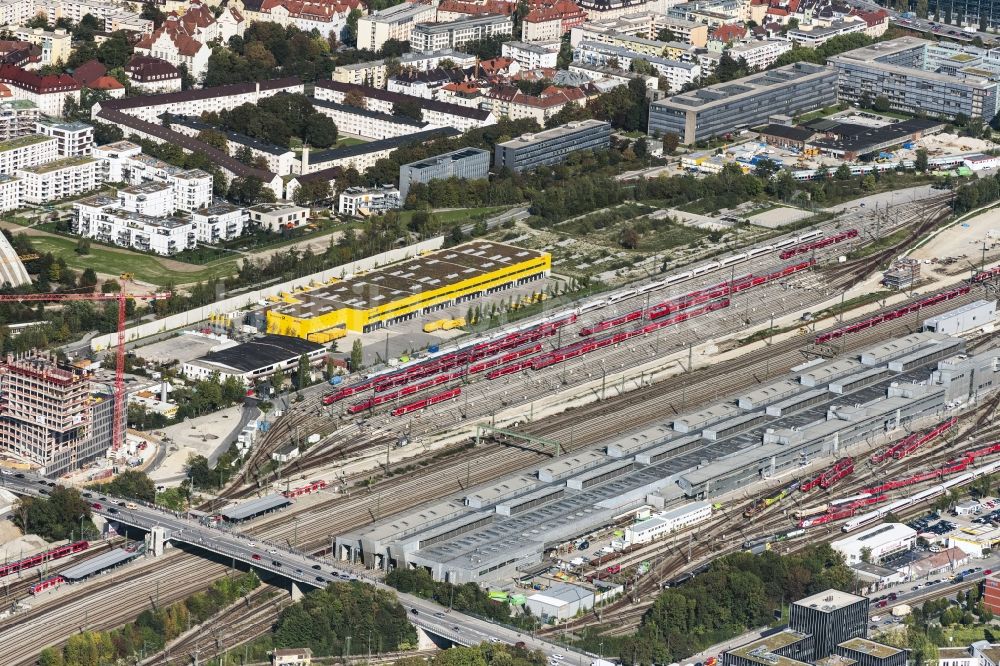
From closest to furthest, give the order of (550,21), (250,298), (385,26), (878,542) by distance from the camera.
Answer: (878,542)
(250,298)
(385,26)
(550,21)

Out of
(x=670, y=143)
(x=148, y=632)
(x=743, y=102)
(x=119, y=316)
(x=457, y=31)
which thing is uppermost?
(x=119, y=316)

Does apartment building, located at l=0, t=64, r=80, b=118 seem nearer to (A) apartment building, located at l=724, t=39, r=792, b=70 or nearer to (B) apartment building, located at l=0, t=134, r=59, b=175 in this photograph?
(B) apartment building, located at l=0, t=134, r=59, b=175

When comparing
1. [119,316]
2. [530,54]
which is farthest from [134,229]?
[530,54]

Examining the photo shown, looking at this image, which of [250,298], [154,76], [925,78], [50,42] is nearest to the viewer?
[250,298]

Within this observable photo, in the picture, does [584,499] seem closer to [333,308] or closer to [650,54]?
[333,308]

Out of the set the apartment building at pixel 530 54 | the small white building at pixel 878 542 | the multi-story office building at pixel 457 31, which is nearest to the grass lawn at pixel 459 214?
the apartment building at pixel 530 54

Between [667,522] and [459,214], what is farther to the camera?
[459,214]

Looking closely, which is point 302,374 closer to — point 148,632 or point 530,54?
point 148,632
